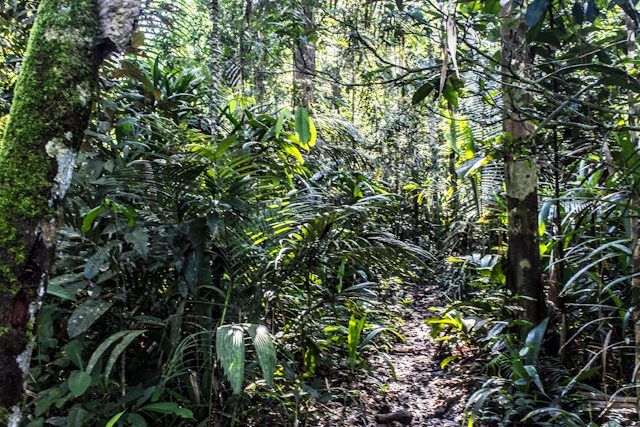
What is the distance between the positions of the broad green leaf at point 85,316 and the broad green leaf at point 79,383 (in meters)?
0.17

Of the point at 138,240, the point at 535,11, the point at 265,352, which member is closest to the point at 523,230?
the point at 535,11

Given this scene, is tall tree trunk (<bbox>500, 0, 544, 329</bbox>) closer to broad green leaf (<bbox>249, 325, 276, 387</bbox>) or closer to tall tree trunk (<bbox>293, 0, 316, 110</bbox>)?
tall tree trunk (<bbox>293, 0, 316, 110</bbox>)

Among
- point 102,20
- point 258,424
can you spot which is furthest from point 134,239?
point 258,424

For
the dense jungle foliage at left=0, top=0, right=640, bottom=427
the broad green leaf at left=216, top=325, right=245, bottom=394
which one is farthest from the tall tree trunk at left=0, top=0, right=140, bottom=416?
the broad green leaf at left=216, top=325, right=245, bottom=394

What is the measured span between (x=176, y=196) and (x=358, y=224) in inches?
46.7

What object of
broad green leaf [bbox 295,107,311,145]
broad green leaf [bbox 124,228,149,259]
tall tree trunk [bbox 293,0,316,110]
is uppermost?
tall tree trunk [bbox 293,0,316,110]

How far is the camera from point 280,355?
318cm

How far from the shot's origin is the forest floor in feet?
10.6

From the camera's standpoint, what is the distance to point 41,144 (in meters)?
1.59

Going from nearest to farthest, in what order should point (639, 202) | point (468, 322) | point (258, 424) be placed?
point (639, 202) < point (258, 424) < point (468, 322)

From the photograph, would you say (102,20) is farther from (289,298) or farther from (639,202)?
(639,202)

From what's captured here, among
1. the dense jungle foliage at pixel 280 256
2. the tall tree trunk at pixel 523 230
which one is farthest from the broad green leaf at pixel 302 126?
the tall tree trunk at pixel 523 230

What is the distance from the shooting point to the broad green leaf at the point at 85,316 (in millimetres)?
2141

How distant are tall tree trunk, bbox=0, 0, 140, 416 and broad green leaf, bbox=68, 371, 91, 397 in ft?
1.50
